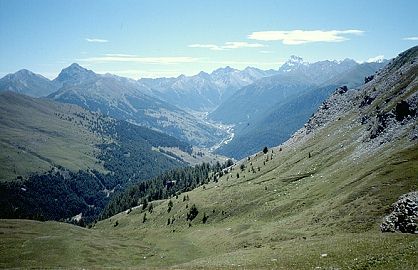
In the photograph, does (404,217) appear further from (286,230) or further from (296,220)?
(296,220)

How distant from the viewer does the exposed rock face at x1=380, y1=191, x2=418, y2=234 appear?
56.5 meters

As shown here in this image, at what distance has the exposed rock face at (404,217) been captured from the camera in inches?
2226

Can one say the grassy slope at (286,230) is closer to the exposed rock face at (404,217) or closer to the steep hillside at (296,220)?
the steep hillside at (296,220)

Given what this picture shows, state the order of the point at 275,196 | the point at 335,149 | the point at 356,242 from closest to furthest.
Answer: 1. the point at 356,242
2. the point at 275,196
3. the point at 335,149

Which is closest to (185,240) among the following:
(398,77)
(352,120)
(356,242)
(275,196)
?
(275,196)

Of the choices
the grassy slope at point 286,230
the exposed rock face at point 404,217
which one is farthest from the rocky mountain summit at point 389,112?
the exposed rock face at point 404,217

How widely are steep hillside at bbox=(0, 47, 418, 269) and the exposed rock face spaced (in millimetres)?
3102

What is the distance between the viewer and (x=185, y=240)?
115875 mm

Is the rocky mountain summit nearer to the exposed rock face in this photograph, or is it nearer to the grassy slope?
the grassy slope

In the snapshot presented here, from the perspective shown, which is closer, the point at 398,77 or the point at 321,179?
the point at 321,179

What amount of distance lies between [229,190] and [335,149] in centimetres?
4996

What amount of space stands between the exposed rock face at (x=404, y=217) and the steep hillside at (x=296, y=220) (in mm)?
3102

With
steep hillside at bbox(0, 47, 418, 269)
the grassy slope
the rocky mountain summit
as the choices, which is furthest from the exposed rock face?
the rocky mountain summit

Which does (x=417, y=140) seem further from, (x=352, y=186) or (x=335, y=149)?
(x=335, y=149)
